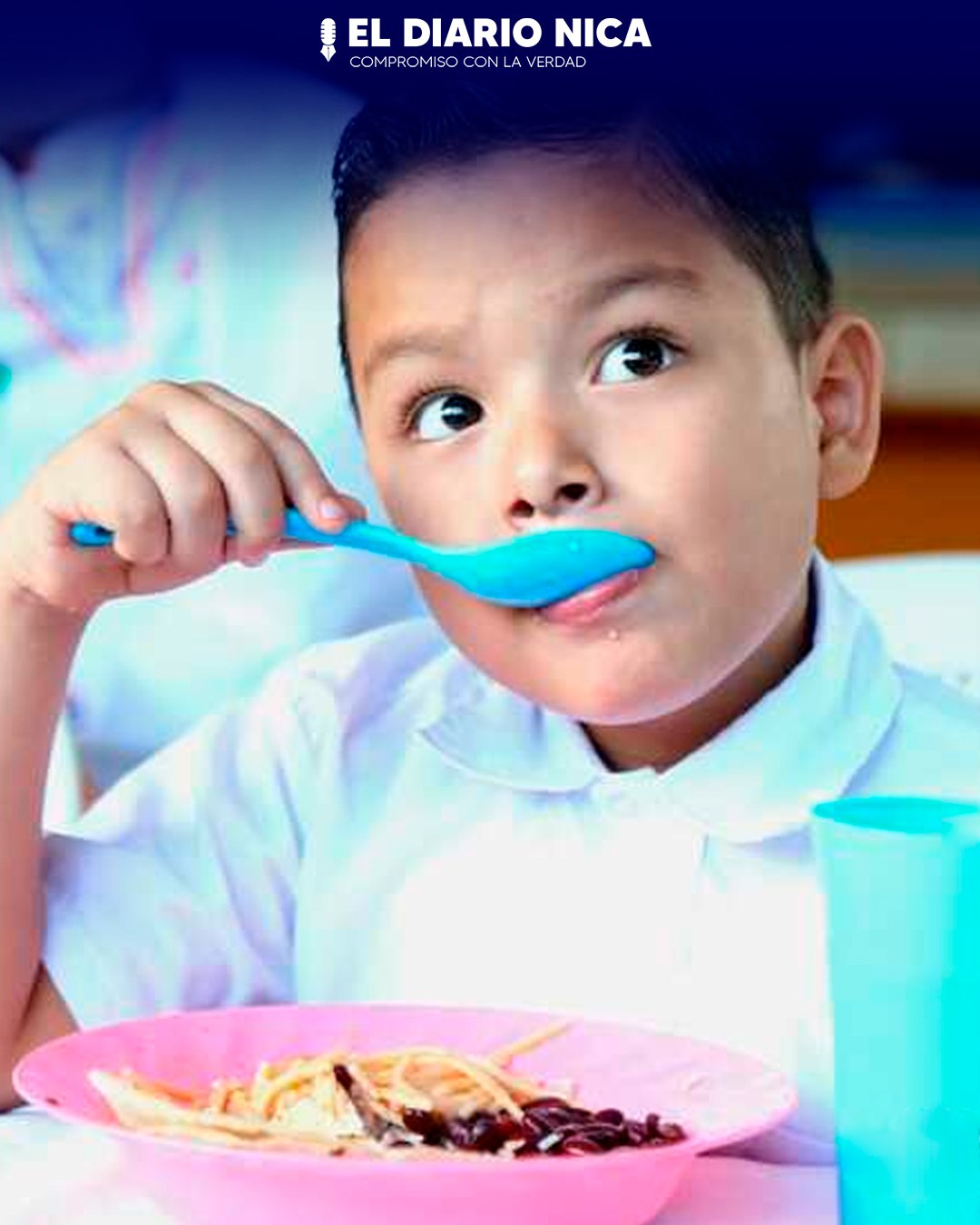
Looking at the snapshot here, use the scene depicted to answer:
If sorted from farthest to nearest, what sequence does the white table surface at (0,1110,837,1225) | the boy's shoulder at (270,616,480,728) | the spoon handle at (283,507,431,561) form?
the boy's shoulder at (270,616,480,728)
the spoon handle at (283,507,431,561)
the white table surface at (0,1110,837,1225)

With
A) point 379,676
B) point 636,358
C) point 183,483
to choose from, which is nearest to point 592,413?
point 636,358

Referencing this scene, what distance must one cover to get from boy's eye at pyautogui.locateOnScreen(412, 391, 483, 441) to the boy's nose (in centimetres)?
4

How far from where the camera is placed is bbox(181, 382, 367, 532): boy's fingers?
34.0 inches

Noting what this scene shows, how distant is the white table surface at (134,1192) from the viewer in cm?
74

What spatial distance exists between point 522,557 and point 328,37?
244mm

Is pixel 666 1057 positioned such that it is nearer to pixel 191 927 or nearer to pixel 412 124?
pixel 191 927

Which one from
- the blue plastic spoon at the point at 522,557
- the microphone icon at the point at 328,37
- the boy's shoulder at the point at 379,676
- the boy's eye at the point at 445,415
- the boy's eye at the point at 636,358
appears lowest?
the boy's shoulder at the point at 379,676

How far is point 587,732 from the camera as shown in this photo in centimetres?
100

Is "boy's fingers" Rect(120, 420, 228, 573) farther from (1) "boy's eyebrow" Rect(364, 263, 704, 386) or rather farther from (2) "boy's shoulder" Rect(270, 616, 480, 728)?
(2) "boy's shoulder" Rect(270, 616, 480, 728)

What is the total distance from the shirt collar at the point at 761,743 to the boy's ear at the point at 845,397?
0.05m

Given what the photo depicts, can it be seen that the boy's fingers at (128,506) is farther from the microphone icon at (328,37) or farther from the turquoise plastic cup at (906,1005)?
the turquoise plastic cup at (906,1005)

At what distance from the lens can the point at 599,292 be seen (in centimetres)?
87

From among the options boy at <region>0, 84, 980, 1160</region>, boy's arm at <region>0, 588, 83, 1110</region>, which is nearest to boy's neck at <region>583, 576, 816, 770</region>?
boy at <region>0, 84, 980, 1160</region>

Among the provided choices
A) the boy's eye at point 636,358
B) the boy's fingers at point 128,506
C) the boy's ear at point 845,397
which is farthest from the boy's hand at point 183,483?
the boy's ear at point 845,397
